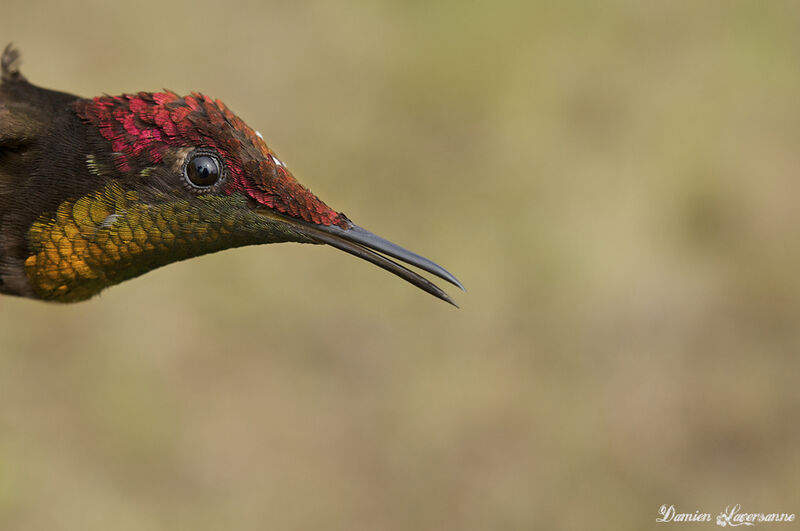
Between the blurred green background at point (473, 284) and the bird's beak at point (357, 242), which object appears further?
the blurred green background at point (473, 284)

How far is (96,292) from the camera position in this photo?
2250 millimetres

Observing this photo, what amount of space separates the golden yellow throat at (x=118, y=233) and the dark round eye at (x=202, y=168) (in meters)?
0.05

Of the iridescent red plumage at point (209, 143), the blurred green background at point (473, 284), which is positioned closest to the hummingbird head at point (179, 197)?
the iridescent red plumage at point (209, 143)

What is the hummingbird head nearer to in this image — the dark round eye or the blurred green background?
the dark round eye

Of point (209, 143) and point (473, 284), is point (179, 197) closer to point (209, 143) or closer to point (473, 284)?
point (209, 143)

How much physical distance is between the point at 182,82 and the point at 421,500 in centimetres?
310

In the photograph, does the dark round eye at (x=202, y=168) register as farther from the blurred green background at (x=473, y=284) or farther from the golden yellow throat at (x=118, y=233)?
the blurred green background at (x=473, y=284)

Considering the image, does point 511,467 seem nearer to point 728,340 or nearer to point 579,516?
point 579,516

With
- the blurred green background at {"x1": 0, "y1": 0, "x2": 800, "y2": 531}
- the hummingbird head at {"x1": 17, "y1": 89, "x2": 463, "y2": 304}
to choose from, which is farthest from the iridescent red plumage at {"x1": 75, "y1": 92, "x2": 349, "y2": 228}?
the blurred green background at {"x1": 0, "y1": 0, "x2": 800, "y2": 531}

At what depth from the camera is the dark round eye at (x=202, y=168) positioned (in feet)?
6.55

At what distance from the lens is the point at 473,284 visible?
525cm

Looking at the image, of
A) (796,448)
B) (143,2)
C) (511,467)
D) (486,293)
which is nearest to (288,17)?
(143,2)

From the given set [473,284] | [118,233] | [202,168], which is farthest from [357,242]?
[473,284]

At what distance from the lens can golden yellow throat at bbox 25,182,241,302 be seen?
202 cm
